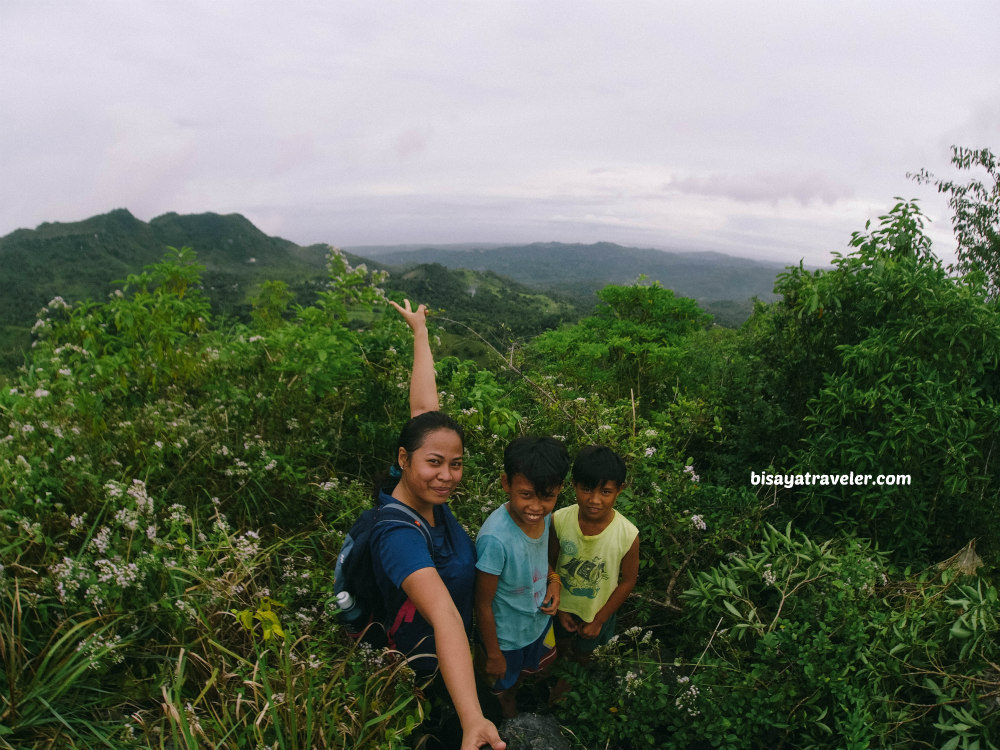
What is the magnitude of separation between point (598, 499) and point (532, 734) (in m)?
1.10

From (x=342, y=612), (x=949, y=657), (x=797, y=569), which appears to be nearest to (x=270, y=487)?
(x=342, y=612)

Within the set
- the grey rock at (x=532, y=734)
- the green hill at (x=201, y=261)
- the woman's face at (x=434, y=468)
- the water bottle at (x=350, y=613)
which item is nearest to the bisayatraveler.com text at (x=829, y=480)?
the grey rock at (x=532, y=734)

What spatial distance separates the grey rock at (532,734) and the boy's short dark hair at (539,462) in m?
1.14

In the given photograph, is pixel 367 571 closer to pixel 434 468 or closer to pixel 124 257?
pixel 434 468

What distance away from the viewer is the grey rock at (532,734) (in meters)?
2.46

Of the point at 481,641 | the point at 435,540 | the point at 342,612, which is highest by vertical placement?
the point at 435,540

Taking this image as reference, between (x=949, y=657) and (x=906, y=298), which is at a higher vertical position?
(x=906, y=298)

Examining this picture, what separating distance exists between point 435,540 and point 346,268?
10.3 ft

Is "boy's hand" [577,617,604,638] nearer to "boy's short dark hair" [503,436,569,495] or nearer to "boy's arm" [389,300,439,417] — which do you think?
"boy's short dark hair" [503,436,569,495]

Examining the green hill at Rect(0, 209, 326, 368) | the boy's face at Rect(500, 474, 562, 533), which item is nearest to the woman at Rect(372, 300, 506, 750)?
the boy's face at Rect(500, 474, 562, 533)

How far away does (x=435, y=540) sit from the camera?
7.08 feet

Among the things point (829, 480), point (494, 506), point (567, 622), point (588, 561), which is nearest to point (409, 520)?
point (588, 561)

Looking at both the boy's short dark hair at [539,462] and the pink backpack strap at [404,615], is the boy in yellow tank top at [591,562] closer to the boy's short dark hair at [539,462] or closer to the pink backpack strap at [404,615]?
the boy's short dark hair at [539,462]

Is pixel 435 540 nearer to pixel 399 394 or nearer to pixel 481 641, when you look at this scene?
pixel 481 641
